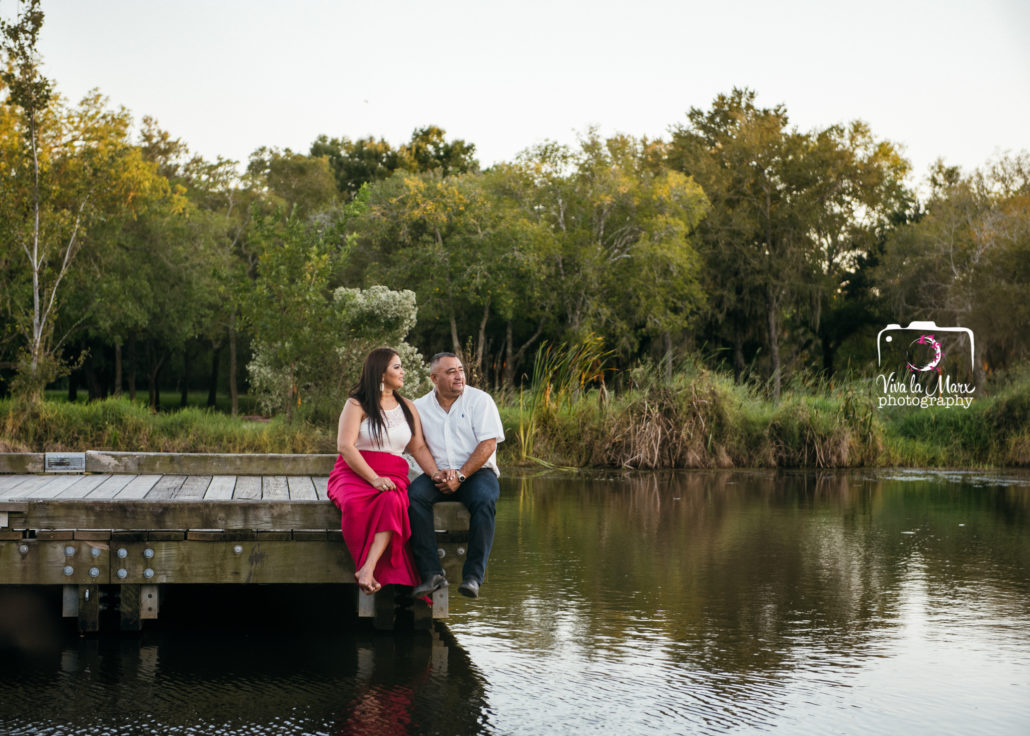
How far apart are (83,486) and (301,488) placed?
1.39 metres

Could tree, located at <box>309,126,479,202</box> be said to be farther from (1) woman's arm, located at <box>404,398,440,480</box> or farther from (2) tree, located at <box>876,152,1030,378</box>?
(1) woman's arm, located at <box>404,398,440,480</box>

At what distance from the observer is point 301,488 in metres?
7.85

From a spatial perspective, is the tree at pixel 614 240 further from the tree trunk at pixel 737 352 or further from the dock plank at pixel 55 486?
the dock plank at pixel 55 486

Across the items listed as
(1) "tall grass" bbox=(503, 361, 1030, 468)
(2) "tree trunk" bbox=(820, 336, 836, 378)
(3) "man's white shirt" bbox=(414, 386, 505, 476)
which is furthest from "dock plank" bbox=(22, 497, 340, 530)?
(2) "tree trunk" bbox=(820, 336, 836, 378)

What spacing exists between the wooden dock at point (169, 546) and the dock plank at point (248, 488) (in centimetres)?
8

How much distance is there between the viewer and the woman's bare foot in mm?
6605

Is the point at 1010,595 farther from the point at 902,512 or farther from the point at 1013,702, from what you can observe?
the point at 902,512

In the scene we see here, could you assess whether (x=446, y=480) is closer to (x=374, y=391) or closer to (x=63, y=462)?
(x=374, y=391)

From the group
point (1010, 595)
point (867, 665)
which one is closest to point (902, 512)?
point (1010, 595)

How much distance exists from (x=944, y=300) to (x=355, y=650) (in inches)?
1522

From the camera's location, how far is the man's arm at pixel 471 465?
7.17 meters

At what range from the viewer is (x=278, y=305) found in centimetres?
2102

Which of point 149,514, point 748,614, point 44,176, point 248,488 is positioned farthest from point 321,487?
point 44,176

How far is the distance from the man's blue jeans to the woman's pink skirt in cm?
7
